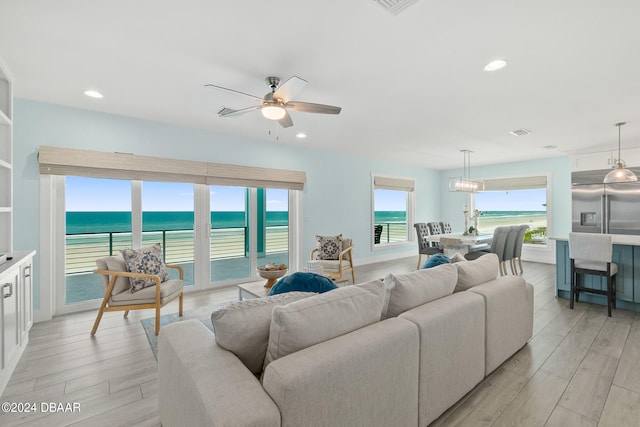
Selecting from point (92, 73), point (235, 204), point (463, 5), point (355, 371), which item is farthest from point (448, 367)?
point (235, 204)

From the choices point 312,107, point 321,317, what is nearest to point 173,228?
point 312,107

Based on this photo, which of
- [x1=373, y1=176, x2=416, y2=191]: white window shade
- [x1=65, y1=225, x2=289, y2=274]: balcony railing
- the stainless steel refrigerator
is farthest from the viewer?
[x1=373, y1=176, x2=416, y2=191]: white window shade

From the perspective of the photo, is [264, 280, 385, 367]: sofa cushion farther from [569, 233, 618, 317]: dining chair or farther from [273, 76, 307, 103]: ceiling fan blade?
[569, 233, 618, 317]: dining chair

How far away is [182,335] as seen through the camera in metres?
1.48

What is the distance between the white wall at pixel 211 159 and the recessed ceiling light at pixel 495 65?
3.27 metres

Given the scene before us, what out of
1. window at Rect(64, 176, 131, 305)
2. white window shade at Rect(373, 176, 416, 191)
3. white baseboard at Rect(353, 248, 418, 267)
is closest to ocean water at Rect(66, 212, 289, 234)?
window at Rect(64, 176, 131, 305)

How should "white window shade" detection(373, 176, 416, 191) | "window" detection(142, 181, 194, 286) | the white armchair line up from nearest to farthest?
"window" detection(142, 181, 194, 286), the white armchair, "white window shade" detection(373, 176, 416, 191)

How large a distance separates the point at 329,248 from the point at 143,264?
2.60 metres

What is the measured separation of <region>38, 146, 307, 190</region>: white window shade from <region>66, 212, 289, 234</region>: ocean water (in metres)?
0.51

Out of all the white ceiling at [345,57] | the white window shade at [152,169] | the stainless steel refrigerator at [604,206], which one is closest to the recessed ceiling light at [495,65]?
the white ceiling at [345,57]

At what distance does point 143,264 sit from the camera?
3123 mm

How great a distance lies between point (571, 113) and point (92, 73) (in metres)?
5.22

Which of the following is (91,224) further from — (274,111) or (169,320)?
(274,111)

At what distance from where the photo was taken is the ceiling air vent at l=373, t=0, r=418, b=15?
5.55 ft
